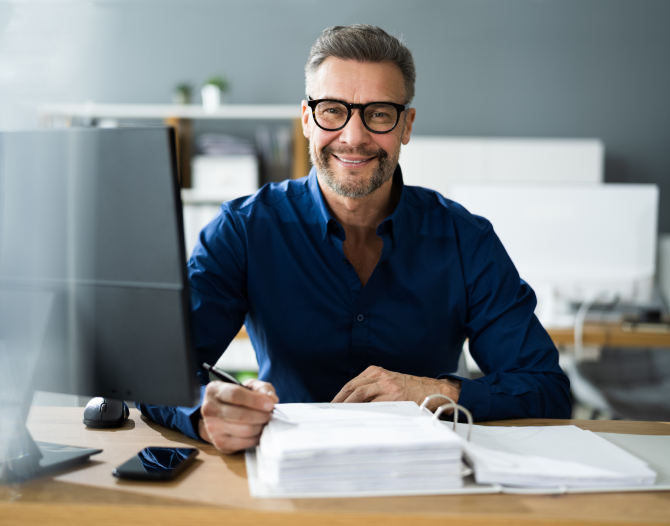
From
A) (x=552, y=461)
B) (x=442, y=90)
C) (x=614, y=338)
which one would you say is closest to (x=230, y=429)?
(x=552, y=461)

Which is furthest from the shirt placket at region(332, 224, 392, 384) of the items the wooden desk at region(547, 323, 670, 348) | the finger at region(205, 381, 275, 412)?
the wooden desk at region(547, 323, 670, 348)

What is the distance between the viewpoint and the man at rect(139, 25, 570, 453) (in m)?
1.31

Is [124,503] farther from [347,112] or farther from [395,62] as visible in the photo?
[395,62]

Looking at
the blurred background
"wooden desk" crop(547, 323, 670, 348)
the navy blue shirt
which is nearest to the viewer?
the navy blue shirt

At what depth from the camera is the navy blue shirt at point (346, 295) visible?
4.29 feet

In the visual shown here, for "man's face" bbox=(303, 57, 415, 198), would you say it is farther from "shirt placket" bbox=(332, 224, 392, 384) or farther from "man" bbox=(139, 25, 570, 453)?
"shirt placket" bbox=(332, 224, 392, 384)

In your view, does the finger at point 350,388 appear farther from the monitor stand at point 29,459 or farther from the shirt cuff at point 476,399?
the monitor stand at point 29,459

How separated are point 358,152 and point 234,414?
75 centimetres

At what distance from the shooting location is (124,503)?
0.67 m

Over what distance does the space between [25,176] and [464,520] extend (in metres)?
0.67

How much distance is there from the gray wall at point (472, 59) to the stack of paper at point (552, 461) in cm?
317

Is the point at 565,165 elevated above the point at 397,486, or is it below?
above

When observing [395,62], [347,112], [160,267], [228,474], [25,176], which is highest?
[395,62]

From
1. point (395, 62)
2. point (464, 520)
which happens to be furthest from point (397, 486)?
point (395, 62)
